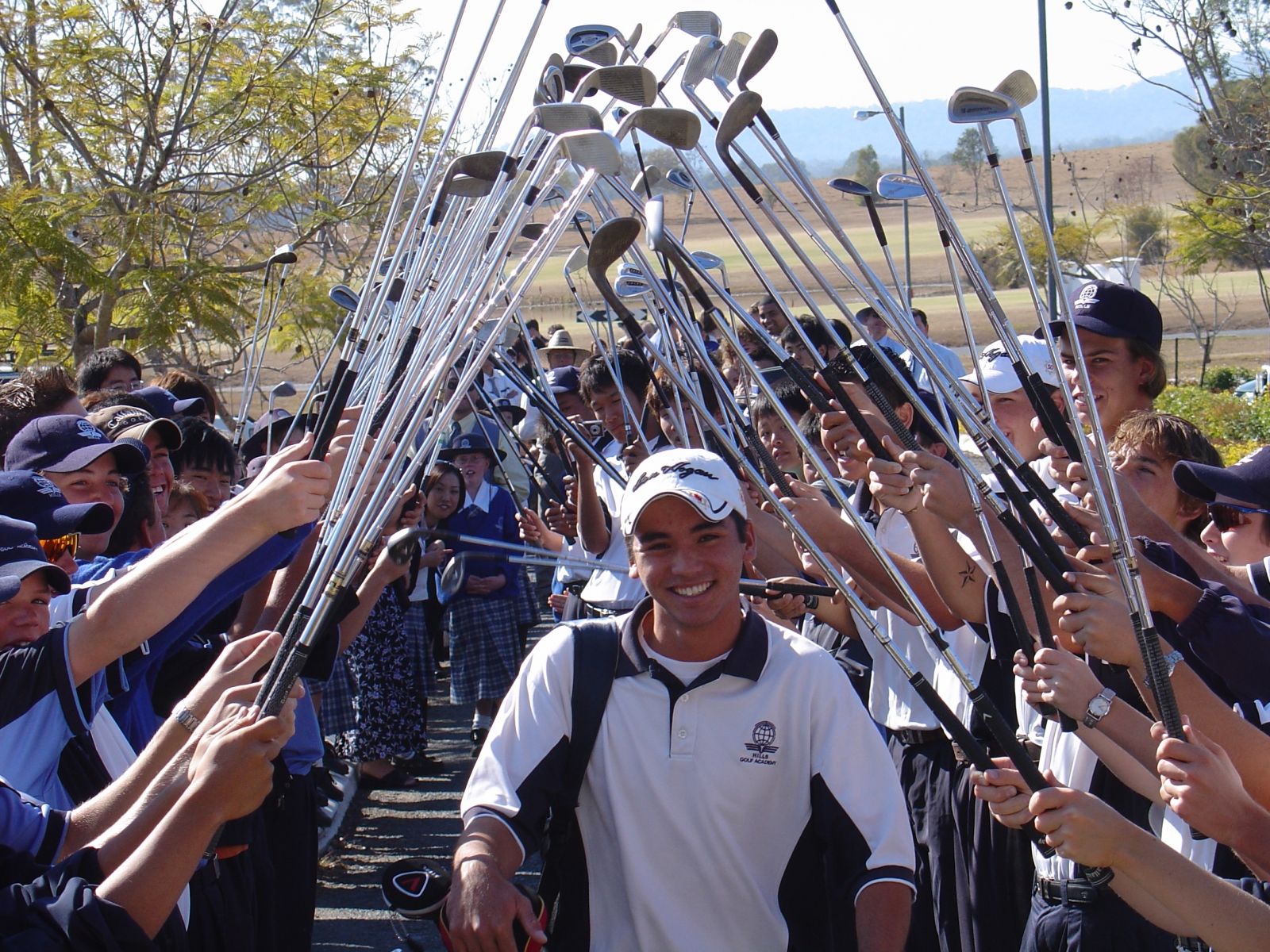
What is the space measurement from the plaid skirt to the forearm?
515 cm

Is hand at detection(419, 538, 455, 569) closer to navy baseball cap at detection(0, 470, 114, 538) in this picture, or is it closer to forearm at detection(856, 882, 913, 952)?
navy baseball cap at detection(0, 470, 114, 538)

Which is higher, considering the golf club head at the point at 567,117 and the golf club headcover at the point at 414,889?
the golf club head at the point at 567,117

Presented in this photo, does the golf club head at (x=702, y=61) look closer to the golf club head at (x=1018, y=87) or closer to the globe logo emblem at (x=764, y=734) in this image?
the golf club head at (x=1018, y=87)

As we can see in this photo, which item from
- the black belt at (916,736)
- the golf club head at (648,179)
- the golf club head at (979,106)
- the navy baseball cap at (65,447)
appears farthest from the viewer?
the black belt at (916,736)

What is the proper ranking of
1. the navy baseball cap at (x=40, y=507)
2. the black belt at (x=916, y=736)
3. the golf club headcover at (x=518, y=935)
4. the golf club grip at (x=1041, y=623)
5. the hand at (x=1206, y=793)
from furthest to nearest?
the black belt at (x=916, y=736)
the navy baseball cap at (x=40, y=507)
the golf club grip at (x=1041, y=623)
the golf club headcover at (x=518, y=935)
the hand at (x=1206, y=793)

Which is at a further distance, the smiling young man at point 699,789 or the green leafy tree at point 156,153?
the green leafy tree at point 156,153

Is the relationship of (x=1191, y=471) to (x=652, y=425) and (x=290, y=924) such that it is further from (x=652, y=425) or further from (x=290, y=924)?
(x=652, y=425)

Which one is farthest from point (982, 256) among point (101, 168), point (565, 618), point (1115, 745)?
point (1115, 745)

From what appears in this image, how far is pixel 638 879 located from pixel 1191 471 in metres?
1.73

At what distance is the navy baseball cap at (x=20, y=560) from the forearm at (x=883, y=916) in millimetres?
1791

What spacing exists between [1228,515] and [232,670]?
2649 millimetres

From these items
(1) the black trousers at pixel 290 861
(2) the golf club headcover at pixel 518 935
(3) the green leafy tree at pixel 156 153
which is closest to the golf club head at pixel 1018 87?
(2) the golf club headcover at pixel 518 935

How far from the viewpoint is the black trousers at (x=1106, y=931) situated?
284 centimetres

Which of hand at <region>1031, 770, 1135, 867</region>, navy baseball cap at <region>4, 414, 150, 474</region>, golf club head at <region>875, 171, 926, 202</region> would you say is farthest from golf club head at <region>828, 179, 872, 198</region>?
navy baseball cap at <region>4, 414, 150, 474</region>
